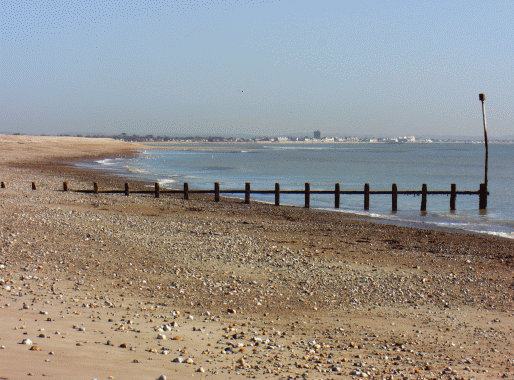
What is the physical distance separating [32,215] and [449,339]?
1346 centimetres

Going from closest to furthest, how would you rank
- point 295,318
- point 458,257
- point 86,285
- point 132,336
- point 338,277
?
point 132,336
point 295,318
point 86,285
point 338,277
point 458,257

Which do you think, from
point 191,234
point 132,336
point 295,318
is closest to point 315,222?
point 191,234

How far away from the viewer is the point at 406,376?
618 centimetres

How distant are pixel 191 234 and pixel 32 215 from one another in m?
5.39

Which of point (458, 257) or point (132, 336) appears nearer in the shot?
point (132, 336)

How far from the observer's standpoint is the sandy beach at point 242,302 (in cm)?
617

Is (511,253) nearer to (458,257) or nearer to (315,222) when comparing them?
(458,257)

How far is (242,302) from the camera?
9.18m

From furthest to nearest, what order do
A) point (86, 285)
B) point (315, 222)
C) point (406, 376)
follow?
1. point (315, 222)
2. point (86, 285)
3. point (406, 376)

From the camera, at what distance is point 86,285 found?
375 inches

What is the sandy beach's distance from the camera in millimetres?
6168

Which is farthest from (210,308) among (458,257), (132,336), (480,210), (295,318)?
(480,210)

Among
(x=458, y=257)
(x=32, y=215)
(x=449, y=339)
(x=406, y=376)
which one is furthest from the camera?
(x=32, y=215)

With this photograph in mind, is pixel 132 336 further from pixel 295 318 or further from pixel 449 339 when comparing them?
pixel 449 339
